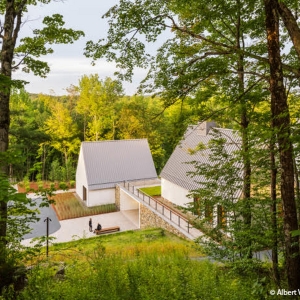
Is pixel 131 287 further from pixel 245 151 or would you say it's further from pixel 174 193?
pixel 174 193

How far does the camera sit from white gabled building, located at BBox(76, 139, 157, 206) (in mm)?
21578

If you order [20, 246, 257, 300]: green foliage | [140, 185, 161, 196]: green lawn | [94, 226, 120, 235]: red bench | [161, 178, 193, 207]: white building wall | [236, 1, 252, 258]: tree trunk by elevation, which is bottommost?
[94, 226, 120, 235]: red bench

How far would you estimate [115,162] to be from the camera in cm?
2341

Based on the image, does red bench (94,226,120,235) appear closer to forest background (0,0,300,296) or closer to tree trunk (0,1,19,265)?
forest background (0,0,300,296)

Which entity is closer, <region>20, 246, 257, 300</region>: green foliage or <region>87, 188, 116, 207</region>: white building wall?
<region>20, 246, 257, 300</region>: green foliage

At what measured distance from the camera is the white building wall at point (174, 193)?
55.7ft

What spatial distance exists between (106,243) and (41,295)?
32.3 feet

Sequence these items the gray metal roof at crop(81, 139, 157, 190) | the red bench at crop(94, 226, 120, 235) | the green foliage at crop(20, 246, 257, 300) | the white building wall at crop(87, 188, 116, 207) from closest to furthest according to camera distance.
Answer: the green foliage at crop(20, 246, 257, 300), the red bench at crop(94, 226, 120, 235), the white building wall at crop(87, 188, 116, 207), the gray metal roof at crop(81, 139, 157, 190)

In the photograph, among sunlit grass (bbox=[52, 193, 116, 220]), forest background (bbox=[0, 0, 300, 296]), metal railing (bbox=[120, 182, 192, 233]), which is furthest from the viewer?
sunlit grass (bbox=[52, 193, 116, 220])

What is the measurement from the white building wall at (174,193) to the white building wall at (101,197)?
494 cm

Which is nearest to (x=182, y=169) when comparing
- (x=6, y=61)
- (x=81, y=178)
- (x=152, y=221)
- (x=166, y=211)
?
(x=166, y=211)

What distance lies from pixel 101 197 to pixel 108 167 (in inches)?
108

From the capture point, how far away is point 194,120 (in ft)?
24.2

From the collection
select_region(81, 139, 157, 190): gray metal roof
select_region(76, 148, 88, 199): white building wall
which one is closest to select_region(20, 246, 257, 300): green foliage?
select_region(81, 139, 157, 190): gray metal roof
